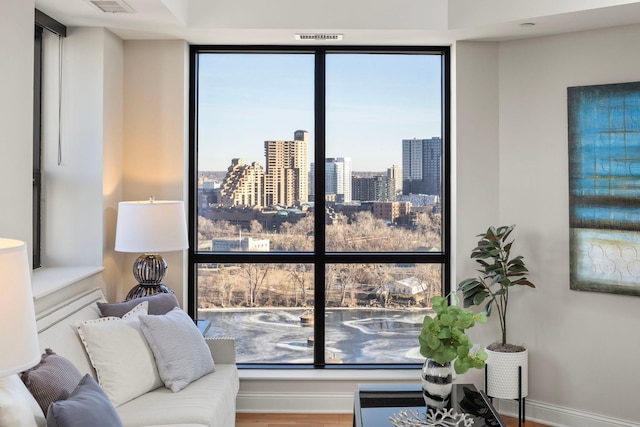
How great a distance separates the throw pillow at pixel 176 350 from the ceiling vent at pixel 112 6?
168 cm

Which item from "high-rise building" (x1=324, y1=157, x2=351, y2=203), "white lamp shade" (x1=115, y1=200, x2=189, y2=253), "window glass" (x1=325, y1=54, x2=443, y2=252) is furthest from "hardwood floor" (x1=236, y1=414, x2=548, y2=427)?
"high-rise building" (x1=324, y1=157, x2=351, y2=203)

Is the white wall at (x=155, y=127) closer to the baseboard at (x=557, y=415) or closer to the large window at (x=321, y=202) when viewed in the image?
the large window at (x=321, y=202)

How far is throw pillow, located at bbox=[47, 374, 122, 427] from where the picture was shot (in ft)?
6.44

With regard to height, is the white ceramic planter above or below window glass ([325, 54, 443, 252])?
below

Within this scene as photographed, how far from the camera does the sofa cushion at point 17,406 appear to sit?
6.02ft

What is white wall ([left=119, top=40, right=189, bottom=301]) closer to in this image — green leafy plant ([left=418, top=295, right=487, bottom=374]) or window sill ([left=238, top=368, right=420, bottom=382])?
window sill ([left=238, top=368, right=420, bottom=382])

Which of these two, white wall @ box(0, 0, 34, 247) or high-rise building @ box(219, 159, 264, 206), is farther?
high-rise building @ box(219, 159, 264, 206)

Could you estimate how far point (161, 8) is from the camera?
11.0ft

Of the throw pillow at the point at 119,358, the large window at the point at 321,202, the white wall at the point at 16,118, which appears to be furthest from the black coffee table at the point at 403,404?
the white wall at the point at 16,118

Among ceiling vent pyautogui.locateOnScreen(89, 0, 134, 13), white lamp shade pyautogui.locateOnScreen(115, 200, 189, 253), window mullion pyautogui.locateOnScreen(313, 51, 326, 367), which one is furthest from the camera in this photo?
window mullion pyautogui.locateOnScreen(313, 51, 326, 367)

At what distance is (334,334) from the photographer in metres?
4.31

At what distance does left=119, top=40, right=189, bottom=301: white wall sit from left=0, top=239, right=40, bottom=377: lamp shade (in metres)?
2.57

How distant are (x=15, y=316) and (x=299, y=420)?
2.77 meters

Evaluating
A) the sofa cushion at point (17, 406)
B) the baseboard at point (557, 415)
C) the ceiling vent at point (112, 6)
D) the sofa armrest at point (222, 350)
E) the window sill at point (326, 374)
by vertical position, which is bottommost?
the baseboard at point (557, 415)
